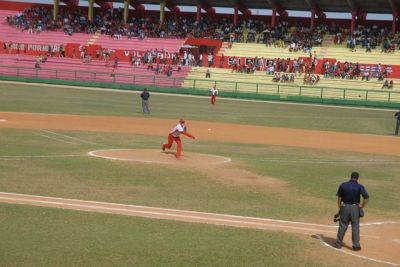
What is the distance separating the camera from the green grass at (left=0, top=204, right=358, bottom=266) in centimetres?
1050

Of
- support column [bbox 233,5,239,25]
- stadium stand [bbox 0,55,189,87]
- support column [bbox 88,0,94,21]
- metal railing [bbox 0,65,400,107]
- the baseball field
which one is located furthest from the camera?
support column [bbox 88,0,94,21]

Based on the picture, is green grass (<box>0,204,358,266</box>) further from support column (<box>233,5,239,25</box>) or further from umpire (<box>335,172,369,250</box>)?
support column (<box>233,5,239,25</box>)

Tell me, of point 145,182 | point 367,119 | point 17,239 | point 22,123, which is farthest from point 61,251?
point 367,119

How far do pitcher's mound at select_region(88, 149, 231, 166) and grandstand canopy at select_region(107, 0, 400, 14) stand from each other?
52.8m

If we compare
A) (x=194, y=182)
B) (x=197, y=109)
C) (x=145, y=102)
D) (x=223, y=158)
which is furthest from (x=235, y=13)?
(x=194, y=182)

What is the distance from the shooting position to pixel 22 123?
33188mm

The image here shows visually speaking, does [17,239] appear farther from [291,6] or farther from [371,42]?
[291,6]

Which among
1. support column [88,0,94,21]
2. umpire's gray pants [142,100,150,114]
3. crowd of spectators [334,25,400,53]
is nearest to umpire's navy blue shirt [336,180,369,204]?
umpire's gray pants [142,100,150,114]

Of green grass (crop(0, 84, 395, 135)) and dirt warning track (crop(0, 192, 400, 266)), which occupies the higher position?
dirt warning track (crop(0, 192, 400, 266))

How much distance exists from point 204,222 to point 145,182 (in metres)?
4.70

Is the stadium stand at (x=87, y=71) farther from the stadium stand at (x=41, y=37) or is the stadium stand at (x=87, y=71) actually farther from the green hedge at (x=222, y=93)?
the stadium stand at (x=41, y=37)

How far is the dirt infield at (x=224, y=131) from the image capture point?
103ft

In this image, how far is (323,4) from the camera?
3004 inches

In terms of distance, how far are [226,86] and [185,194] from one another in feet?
171
